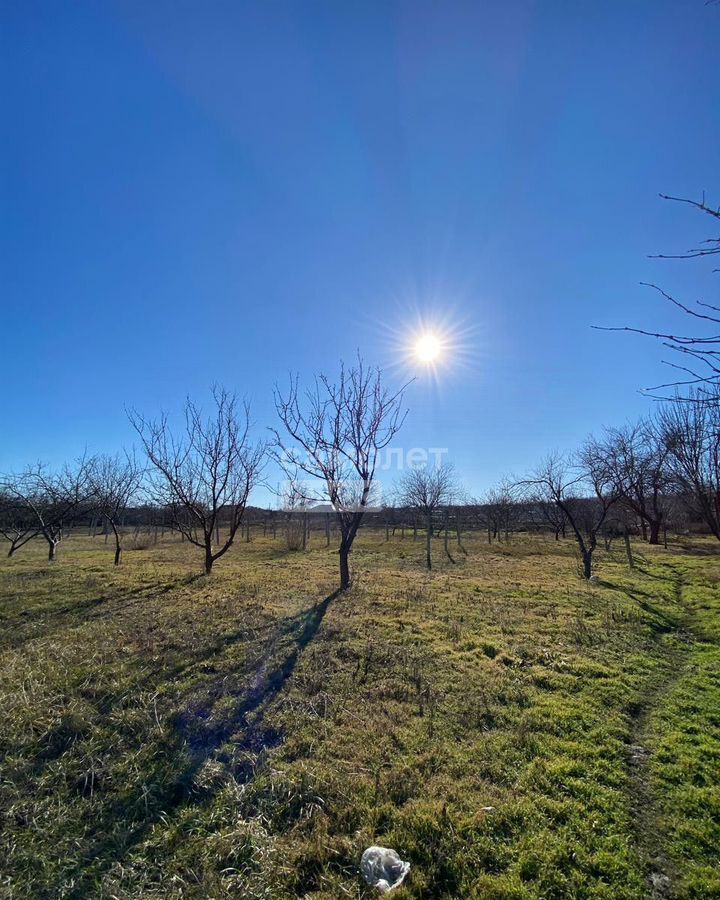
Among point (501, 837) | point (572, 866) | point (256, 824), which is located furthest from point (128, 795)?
point (572, 866)

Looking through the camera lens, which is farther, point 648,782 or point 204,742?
point 204,742

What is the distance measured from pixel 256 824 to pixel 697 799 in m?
3.47

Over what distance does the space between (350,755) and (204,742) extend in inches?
57.6

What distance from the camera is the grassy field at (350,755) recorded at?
2.46 m

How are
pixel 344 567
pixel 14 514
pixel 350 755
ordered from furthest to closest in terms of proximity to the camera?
pixel 14 514
pixel 344 567
pixel 350 755

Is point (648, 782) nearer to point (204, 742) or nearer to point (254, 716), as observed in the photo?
point (254, 716)

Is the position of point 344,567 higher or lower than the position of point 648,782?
higher

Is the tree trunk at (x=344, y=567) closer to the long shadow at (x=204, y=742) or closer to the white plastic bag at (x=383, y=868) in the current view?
the long shadow at (x=204, y=742)

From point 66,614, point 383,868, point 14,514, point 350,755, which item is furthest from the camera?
point 14,514

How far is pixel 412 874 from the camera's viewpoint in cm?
241

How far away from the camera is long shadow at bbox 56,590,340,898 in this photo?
2541 mm

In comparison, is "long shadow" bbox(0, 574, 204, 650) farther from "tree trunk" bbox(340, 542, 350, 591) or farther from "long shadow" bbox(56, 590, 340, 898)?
"tree trunk" bbox(340, 542, 350, 591)

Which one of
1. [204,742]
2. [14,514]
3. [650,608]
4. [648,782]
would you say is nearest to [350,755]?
[204,742]

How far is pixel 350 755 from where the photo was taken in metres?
3.53
